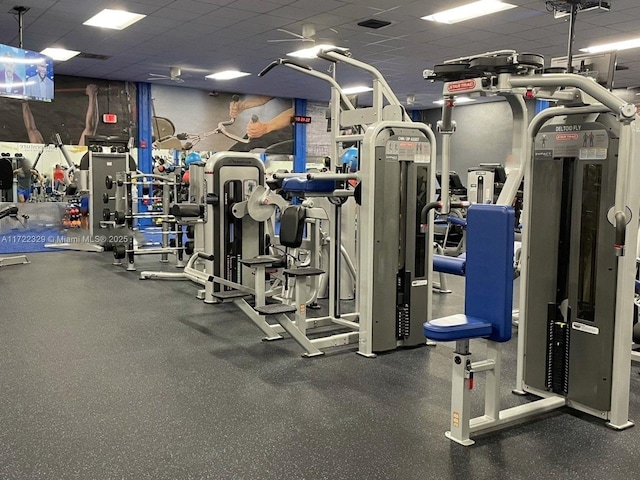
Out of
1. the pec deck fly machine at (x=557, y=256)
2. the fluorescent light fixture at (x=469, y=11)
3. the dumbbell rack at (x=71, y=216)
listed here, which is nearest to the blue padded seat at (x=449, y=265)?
the pec deck fly machine at (x=557, y=256)

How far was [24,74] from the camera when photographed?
714 centimetres

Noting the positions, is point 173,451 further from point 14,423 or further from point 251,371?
point 251,371

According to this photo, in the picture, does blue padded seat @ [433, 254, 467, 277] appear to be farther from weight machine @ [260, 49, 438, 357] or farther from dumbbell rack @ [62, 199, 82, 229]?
dumbbell rack @ [62, 199, 82, 229]

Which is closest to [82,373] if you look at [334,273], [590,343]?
[334,273]

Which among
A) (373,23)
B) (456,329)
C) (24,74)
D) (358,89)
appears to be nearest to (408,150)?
(456,329)

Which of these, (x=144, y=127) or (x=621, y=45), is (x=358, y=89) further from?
(x=621, y=45)

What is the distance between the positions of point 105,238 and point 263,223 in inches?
187

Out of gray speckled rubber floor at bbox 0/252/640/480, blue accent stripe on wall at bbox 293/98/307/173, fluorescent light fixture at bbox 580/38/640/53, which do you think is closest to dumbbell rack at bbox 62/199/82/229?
gray speckled rubber floor at bbox 0/252/640/480

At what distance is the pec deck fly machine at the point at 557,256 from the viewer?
300 cm

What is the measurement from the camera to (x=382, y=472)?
8.96 ft

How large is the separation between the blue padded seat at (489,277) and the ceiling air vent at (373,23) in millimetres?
5297

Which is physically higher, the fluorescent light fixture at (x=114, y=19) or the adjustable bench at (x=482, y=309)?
the fluorescent light fixture at (x=114, y=19)

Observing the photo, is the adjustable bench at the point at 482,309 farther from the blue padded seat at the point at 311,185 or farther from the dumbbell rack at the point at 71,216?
the dumbbell rack at the point at 71,216

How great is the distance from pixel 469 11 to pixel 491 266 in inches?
207
